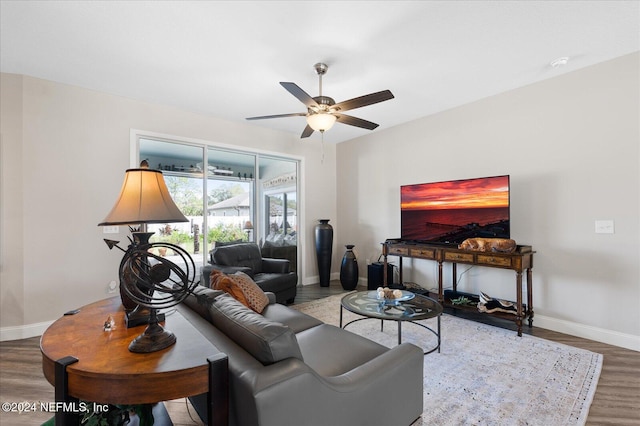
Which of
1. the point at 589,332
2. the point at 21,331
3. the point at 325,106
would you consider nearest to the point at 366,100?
the point at 325,106

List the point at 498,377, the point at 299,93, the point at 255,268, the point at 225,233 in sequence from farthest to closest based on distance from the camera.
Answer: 1. the point at 225,233
2. the point at 255,268
3. the point at 299,93
4. the point at 498,377

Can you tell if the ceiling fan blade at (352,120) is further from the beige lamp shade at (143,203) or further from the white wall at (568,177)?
the beige lamp shade at (143,203)

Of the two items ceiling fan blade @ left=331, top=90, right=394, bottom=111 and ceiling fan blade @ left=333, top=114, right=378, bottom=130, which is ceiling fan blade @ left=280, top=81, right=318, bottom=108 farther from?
ceiling fan blade @ left=333, top=114, right=378, bottom=130

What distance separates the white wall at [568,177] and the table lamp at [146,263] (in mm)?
3781

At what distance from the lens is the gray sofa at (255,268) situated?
3.74 metres

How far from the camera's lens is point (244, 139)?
4789 millimetres

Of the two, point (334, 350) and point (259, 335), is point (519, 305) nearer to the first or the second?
point (334, 350)

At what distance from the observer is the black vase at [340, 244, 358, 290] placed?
5.00 metres

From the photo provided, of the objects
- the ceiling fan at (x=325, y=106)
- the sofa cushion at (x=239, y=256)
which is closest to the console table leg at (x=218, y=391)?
the ceiling fan at (x=325, y=106)

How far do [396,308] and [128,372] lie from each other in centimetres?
211

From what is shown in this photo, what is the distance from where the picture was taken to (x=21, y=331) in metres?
3.10

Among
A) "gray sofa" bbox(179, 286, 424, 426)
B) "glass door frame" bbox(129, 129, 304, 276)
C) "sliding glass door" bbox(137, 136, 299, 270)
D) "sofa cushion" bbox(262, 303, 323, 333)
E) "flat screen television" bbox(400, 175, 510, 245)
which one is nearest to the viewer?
"gray sofa" bbox(179, 286, 424, 426)

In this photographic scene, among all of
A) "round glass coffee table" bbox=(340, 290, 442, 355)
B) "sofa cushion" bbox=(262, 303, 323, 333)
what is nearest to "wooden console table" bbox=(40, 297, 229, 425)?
"sofa cushion" bbox=(262, 303, 323, 333)

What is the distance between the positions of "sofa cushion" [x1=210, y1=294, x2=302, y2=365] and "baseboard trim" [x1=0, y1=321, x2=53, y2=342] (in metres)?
3.09
